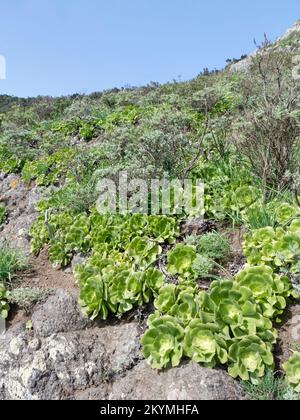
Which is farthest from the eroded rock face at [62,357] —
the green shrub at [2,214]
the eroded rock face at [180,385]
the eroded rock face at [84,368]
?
the green shrub at [2,214]

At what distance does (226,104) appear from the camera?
7.98 metres

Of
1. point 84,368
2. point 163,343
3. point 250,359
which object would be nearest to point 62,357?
point 84,368

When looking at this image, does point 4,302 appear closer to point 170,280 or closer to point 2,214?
point 170,280

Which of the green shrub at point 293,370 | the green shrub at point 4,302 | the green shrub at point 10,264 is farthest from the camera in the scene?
the green shrub at point 10,264

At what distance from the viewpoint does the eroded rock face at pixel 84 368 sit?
7.91 feet

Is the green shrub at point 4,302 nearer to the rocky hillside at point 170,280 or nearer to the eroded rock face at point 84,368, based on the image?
the rocky hillside at point 170,280

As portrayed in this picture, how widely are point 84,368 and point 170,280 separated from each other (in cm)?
93

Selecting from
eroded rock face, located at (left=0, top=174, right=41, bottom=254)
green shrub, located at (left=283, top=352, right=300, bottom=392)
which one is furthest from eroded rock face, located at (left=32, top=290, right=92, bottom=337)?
green shrub, located at (left=283, top=352, right=300, bottom=392)

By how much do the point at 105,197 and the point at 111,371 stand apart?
229 cm

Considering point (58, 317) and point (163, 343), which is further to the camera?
point (58, 317)

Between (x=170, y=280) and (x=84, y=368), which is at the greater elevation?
(x=170, y=280)

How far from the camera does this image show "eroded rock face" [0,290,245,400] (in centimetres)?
241

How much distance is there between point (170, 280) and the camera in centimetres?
321
